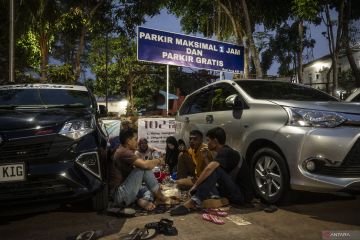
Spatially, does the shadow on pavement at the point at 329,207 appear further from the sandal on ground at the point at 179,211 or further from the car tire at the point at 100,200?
the car tire at the point at 100,200

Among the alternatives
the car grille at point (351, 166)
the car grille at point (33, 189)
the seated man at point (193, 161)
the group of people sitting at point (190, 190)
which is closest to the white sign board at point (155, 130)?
the seated man at point (193, 161)

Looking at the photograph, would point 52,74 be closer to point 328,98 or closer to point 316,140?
point 328,98

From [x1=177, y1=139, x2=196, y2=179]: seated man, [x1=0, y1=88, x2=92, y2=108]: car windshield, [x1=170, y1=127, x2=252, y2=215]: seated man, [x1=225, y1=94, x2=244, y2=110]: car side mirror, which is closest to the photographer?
[x1=170, y1=127, x2=252, y2=215]: seated man

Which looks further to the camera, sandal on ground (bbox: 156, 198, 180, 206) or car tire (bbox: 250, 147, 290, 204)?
sandal on ground (bbox: 156, 198, 180, 206)

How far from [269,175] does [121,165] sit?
1.85 m

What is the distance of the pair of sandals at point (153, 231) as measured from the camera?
3971mm

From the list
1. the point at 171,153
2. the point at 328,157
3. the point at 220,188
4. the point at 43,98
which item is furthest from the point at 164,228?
the point at 171,153

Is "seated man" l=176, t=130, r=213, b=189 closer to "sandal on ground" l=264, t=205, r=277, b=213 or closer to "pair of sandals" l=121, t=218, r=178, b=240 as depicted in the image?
"sandal on ground" l=264, t=205, r=277, b=213

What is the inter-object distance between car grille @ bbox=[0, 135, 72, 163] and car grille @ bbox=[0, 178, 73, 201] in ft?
0.74

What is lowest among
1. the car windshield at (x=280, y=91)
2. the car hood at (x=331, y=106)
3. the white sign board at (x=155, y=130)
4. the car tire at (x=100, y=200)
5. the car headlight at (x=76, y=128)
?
the car tire at (x=100, y=200)

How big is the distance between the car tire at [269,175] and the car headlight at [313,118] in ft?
1.59

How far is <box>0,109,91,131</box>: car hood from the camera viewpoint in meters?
4.32

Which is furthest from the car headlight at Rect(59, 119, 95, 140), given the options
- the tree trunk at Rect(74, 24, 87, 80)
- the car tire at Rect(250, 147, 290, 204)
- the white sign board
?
the tree trunk at Rect(74, 24, 87, 80)

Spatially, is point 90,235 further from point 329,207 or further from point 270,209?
point 329,207
